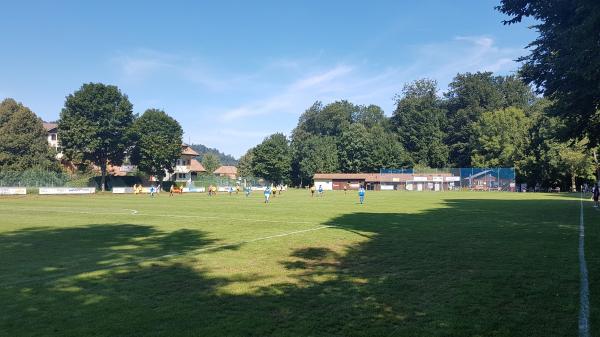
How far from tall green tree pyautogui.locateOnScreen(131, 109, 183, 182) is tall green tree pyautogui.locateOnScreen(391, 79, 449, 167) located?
6143 cm

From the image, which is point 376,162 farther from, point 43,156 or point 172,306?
point 172,306

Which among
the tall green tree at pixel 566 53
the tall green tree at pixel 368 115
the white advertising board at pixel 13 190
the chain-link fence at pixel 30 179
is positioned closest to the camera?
the tall green tree at pixel 566 53

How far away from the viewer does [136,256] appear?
486 inches

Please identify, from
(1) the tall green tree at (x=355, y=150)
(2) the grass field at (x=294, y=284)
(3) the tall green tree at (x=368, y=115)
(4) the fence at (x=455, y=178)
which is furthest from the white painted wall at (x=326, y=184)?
(2) the grass field at (x=294, y=284)

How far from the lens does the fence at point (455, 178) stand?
89688mm

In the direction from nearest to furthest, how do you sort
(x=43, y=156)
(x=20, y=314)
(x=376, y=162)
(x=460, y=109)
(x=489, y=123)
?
(x=20, y=314) < (x=43, y=156) < (x=489, y=123) < (x=376, y=162) < (x=460, y=109)

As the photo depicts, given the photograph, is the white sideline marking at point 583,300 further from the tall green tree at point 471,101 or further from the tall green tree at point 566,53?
the tall green tree at point 471,101

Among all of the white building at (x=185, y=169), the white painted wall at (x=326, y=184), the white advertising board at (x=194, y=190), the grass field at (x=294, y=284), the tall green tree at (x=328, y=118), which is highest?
the tall green tree at (x=328, y=118)

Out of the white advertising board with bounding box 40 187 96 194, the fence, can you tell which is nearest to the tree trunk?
the white advertising board with bounding box 40 187 96 194

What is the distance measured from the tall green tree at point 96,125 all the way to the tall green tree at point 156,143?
8.19 feet

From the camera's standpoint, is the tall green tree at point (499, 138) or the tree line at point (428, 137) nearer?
the tall green tree at point (499, 138)

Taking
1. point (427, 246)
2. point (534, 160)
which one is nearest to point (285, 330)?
point (427, 246)

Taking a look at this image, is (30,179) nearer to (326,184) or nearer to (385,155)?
(326,184)

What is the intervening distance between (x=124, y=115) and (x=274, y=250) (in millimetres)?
73191
